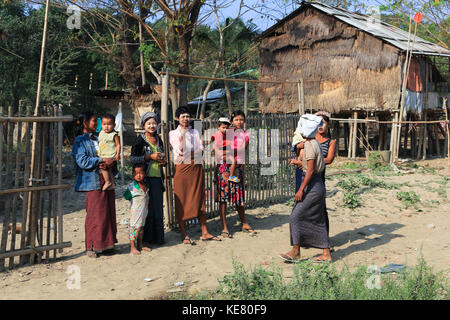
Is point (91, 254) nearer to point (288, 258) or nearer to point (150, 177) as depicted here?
point (150, 177)

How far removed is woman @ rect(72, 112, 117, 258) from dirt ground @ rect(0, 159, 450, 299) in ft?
0.66

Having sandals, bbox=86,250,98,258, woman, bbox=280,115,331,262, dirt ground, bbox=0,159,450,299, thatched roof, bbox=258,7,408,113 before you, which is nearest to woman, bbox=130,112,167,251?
dirt ground, bbox=0,159,450,299

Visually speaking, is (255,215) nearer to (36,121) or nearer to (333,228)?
(333,228)

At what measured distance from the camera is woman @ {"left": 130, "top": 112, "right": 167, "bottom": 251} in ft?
17.2

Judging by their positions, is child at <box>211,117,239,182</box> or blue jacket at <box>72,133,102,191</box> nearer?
blue jacket at <box>72,133,102,191</box>

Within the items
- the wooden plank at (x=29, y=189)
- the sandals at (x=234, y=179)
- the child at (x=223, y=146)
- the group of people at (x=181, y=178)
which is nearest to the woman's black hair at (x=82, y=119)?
the group of people at (x=181, y=178)

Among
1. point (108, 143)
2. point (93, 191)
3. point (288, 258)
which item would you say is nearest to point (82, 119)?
point (108, 143)

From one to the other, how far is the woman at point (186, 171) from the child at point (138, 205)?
1.80 ft

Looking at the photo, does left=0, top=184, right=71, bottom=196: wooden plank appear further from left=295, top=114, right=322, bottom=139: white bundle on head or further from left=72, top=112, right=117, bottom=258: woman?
left=295, top=114, right=322, bottom=139: white bundle on head

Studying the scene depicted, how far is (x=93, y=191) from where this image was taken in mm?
4926

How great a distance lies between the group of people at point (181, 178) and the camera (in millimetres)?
4816

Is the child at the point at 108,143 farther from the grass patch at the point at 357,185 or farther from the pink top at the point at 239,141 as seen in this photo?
the grass patch at the point at 357,185

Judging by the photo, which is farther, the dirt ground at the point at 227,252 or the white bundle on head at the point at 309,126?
the white bundle on head at the point at 309,126

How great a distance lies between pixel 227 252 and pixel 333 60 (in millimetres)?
13097
